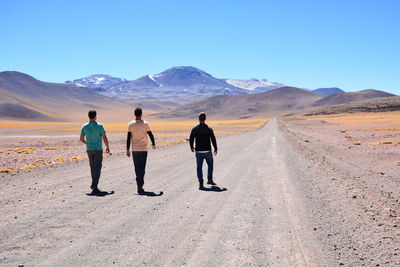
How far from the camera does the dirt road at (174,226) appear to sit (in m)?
5.82

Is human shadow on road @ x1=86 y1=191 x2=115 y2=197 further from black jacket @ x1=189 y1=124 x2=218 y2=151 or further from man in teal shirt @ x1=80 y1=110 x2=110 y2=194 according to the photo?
black jacket @ x1=189 y1=124 x2=218 y2=151

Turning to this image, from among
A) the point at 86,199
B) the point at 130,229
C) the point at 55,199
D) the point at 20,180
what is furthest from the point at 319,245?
the point at 20,180

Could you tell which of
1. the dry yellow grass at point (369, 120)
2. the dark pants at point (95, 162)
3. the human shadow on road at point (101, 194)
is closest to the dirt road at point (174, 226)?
the human shadow on road at point (101, 194)

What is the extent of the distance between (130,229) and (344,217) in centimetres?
428

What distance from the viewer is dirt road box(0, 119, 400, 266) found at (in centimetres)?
582

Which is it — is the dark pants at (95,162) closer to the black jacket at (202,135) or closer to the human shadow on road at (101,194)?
the human shadow on road at (101,194)

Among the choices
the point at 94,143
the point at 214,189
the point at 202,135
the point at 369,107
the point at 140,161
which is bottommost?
the point at 214,189

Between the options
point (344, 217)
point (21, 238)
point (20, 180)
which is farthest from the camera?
point (20, 180)

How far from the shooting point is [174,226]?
24.2 feet

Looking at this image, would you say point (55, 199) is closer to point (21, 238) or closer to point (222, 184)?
point (21, 238)

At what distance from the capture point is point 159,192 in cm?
1080

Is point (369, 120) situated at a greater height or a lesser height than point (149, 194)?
lesser

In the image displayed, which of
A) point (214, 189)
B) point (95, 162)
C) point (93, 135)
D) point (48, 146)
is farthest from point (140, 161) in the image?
point (48, 146)

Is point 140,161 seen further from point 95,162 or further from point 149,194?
point 95,162
